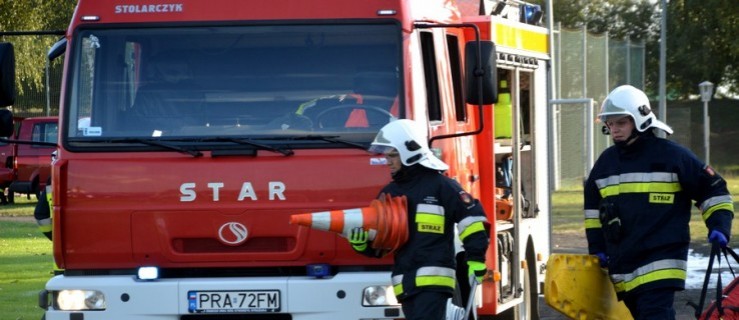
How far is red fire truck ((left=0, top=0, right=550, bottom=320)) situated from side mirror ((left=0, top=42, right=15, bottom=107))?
0.30 meters

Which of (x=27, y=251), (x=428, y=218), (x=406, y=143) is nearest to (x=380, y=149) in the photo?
(x=406, y=143)

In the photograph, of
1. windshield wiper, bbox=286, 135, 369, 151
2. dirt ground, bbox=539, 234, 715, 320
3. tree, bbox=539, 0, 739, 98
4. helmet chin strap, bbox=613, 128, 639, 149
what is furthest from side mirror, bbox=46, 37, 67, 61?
tree, bbox=539, 0, 739, 98

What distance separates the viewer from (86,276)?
28.0 feet

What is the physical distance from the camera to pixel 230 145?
8.40 metres

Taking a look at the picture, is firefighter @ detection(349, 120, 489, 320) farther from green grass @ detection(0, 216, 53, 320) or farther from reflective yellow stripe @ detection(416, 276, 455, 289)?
green grass @ detection(0, 216, 53, 320)

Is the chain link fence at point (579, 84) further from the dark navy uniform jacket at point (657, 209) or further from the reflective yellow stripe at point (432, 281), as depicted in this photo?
the reflective yellow stripe at point (432, 281)

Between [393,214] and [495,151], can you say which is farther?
[495,151]

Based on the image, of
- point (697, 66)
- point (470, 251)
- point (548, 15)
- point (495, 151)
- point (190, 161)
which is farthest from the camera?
point (697, 66)

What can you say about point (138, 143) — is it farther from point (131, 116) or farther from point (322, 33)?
point (322, 33)

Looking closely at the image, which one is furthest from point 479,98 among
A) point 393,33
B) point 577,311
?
point 577,311

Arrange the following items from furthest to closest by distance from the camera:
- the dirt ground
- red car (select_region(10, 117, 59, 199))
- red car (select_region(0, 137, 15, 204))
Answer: red car (select_region(0, 137, 15, 204)) → red car (select_region(10, 117, 59, 199)) → the dirt ground

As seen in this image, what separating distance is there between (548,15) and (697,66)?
30.2 meters

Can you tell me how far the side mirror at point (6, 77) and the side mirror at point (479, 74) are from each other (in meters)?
2.58

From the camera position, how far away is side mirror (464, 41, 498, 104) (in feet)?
27.6
